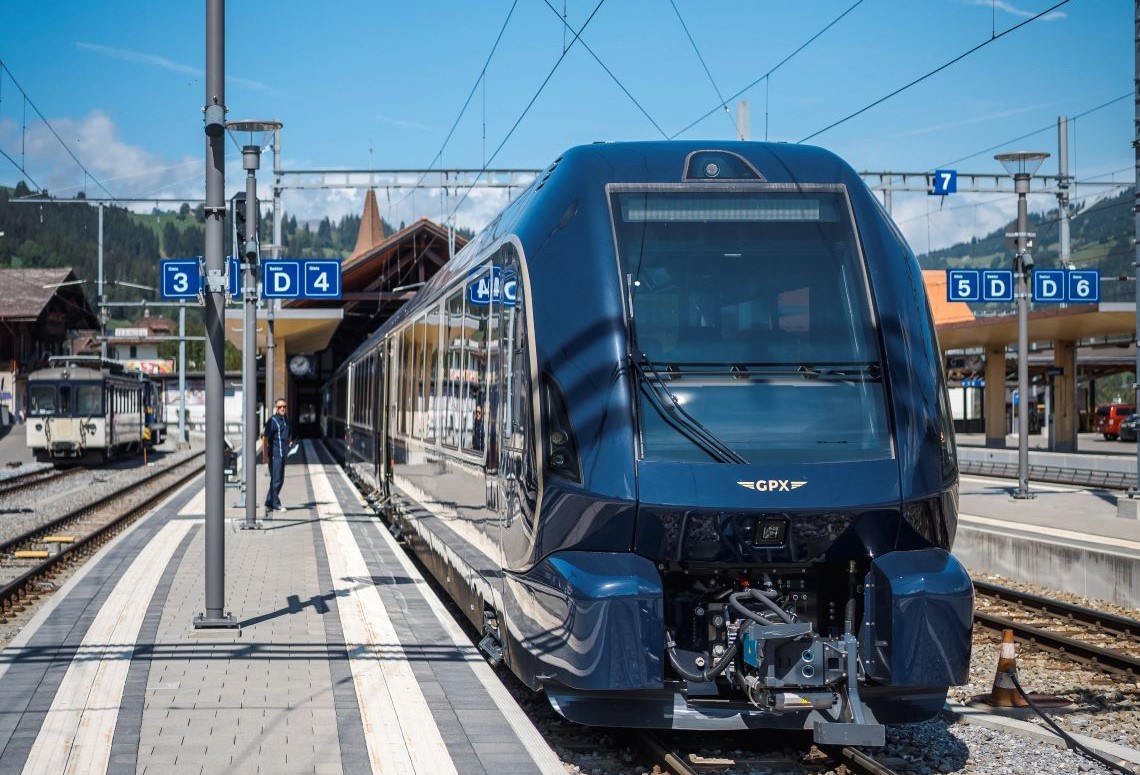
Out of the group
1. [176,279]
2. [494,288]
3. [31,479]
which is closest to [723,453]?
[494,288]

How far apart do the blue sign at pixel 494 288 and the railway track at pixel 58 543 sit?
19.2ft

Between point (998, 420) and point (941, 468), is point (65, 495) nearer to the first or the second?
point (941, 468)

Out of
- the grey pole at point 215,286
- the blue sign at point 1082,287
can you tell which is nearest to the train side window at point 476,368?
the grey pole at point 215,286

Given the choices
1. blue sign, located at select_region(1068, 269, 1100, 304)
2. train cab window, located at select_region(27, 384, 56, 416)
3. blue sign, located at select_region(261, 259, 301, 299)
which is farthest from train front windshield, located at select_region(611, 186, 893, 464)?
train cab window, located at select_region(27, 384, 56, 416)

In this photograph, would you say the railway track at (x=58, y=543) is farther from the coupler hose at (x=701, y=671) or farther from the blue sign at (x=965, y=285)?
the blue sign at (x=965, y=285)

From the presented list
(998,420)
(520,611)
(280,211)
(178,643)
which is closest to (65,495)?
(280,211)

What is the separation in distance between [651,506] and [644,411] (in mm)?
544

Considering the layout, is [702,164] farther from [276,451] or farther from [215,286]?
[276,451]

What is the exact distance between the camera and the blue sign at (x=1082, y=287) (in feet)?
83.8

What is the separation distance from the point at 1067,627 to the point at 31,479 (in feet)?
91.5

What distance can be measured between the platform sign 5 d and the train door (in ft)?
39.7

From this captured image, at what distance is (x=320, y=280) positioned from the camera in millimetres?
20453

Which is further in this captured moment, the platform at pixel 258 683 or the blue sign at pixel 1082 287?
the blue sign at pixel 1082 287

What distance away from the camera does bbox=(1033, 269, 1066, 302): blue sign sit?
81.1 feet
